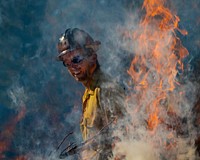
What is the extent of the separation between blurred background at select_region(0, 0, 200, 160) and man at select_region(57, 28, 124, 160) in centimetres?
772

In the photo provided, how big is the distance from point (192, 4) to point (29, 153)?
796cm

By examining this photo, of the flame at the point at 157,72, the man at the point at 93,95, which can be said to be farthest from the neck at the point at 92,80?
the flame at the point at 157,72

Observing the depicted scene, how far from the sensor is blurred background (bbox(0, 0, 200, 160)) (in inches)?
499

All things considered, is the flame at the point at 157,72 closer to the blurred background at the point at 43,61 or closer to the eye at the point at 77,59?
the eye at the point at 77,59

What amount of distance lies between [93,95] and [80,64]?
1.61ft

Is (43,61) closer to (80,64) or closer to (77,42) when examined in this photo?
(77,42)

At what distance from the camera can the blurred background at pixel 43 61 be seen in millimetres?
12664

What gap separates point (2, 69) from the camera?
14.0 metres

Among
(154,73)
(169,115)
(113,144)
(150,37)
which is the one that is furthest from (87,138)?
(150,37)

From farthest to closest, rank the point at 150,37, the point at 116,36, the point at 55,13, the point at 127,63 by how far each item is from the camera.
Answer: the point at 55,13, the point at 116,36, the point at 127,63, the point at 150,37

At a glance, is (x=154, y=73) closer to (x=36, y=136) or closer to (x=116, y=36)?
(x=116, y=36)

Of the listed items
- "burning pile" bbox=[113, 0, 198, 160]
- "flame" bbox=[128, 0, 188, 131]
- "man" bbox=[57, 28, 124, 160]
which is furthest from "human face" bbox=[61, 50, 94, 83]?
"flame" bbox=[128, 0, 188, 131]

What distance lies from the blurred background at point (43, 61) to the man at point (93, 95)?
772 centimetres

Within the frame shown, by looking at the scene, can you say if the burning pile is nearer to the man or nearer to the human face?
the man
